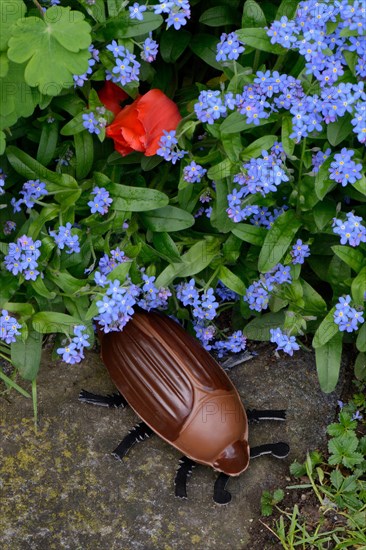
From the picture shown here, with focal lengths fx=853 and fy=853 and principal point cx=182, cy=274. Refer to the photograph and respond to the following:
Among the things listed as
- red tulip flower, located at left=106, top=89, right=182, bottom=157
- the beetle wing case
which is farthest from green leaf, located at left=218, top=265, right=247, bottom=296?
red tulip flower, located at left=106, top=89, right=182, bottom=157

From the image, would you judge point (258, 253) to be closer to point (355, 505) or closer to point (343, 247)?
point (343, 247)

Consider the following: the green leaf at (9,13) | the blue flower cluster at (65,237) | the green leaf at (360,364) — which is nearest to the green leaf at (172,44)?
the green leaf at (9,13)

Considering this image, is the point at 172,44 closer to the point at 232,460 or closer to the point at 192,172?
the point at 192,172

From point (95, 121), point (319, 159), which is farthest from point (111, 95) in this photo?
point (319, 159)

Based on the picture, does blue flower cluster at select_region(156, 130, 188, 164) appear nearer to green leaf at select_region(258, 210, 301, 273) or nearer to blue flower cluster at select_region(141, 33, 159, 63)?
blue flower cluster at select_region(141, 33, 159, 63)

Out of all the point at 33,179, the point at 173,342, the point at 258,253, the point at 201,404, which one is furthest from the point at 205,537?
the point at 33,179

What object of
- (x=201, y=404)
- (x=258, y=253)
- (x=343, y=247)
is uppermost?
(x=343, y=247)
